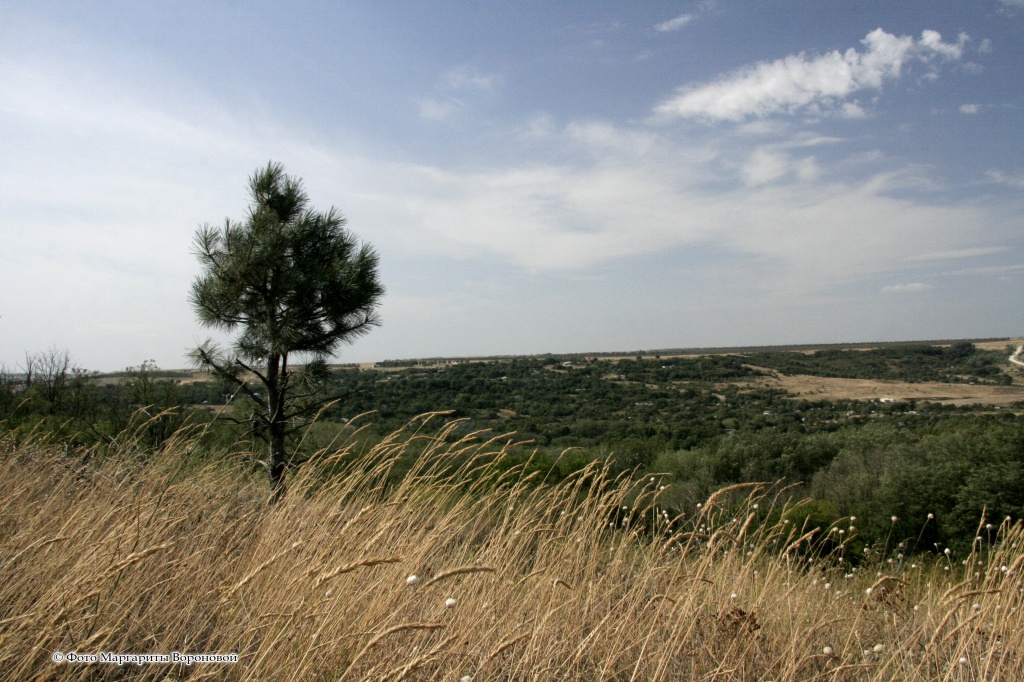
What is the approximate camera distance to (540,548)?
3352mm

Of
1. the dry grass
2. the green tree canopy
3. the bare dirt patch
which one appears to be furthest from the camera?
the bare dirt patch

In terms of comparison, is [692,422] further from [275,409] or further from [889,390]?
[275,409]

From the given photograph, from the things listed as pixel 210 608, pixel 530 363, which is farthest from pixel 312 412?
pixel 530 363

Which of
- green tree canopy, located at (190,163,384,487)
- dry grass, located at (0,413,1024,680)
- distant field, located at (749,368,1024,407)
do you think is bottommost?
distant field, located at (749,368,1024,407)

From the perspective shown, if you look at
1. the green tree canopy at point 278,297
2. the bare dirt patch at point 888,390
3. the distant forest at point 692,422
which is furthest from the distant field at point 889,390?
the green tree canopy at point 278,297

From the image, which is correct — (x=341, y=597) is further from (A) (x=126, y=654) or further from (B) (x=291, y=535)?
(B) (x=291, y=535)

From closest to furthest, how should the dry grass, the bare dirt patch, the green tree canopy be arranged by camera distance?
1. the dry grass
2. the green tree canopy
3. the bare dirt patch

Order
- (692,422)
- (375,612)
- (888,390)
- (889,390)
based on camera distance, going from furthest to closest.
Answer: (888,390) → (889,390) → (692,422) → (375,612)

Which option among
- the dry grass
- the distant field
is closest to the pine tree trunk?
the dry grass

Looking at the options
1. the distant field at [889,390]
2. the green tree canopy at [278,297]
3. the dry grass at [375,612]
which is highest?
the green tree canopy at [278,297]

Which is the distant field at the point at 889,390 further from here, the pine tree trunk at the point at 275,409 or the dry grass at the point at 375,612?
the dry grass at the point at 375,612

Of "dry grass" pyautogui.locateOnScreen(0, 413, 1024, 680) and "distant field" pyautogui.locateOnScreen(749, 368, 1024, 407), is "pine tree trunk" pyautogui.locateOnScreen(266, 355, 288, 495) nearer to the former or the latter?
"dry grass" pyautogui.locateOnScreen(0, 413, 1024, 680)

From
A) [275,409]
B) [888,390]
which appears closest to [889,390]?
[888,390]

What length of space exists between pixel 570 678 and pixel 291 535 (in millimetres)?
1668
